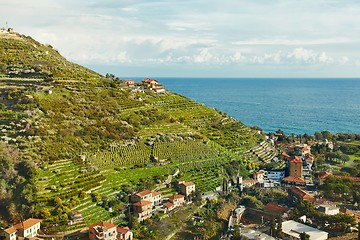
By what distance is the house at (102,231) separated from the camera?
33062 millimetres

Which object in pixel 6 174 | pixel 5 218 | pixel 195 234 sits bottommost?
pixel 195 234

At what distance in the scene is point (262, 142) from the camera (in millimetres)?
67062

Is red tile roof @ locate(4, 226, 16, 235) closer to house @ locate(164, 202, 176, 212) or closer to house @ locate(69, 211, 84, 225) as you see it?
house @ locate(69, 211, 84, 225)

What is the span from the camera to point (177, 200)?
139 feet

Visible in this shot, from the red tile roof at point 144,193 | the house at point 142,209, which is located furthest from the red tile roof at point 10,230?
the red tile roof at point 144,193

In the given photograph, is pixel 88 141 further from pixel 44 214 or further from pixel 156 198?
pixel 44 214

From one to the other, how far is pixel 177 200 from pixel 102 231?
11.4 m

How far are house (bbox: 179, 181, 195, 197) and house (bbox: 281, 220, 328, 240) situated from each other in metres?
11.6

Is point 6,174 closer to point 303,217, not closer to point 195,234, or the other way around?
point 195,234

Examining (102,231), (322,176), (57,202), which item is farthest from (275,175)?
(57,202)

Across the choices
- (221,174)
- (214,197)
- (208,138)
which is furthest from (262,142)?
(214,197)

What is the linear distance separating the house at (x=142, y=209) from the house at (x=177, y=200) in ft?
12.0

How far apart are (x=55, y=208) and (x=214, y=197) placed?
19431 millimetres

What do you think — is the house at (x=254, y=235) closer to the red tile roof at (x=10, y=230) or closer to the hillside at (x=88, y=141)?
the hillside at (x=88, y=141)
